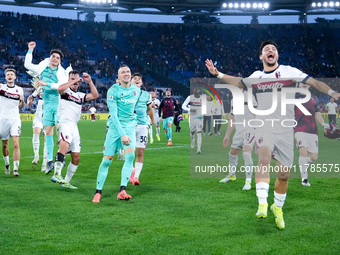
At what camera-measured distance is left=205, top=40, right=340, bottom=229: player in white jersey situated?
5.73 meters

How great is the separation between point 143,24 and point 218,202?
52452mm

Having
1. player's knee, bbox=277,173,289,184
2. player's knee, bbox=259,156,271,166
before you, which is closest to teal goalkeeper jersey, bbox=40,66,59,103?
player's knee, bbox=259,156,271,166

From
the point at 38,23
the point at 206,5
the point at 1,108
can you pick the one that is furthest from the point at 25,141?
the point at 206,5

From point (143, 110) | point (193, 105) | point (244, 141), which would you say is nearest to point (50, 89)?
point (143, 110)

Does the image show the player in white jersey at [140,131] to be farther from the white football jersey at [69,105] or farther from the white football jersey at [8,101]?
the white football jersey at [8,101]

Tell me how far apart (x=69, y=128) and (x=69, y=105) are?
461 mm

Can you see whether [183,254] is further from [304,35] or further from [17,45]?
[304,35]

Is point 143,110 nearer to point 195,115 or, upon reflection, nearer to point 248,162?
point 248,162

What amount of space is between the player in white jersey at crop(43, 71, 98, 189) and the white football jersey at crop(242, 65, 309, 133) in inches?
135

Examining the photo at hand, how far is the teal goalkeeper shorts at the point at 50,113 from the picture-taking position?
10.0 meters

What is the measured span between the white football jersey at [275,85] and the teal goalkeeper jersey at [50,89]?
5.36 metres

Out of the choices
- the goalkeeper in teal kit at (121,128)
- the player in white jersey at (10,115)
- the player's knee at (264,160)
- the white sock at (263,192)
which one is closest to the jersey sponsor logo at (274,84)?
the player's knee at (264,160)

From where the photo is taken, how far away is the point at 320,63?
53.8 m

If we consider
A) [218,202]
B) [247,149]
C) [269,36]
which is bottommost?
[218,202]
